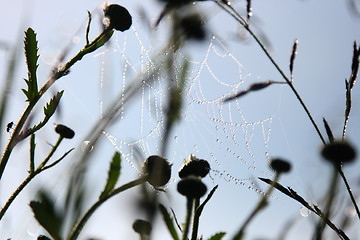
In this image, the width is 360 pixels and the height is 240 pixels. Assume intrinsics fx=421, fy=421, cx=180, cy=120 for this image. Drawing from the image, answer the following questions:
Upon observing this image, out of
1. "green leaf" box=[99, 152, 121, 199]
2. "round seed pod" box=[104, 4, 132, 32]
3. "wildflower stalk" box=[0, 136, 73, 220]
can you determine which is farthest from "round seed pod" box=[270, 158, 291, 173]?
"round seed pod" box=[104, 4, 132, 32]

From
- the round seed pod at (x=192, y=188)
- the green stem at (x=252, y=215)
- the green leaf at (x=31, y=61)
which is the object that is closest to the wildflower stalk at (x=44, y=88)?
the green leaf at (x=31, y=61)

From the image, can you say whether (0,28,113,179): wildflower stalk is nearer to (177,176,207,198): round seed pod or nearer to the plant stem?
(177,176,207,198): round seed pod

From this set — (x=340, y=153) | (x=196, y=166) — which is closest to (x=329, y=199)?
(x=340, y=153)

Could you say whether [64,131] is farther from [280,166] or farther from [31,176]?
[280,166]

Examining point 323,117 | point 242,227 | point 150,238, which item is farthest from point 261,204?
point 323,117

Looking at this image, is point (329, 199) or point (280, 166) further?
point (280, 166)

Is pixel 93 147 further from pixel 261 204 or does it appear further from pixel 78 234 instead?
pixel 261 204

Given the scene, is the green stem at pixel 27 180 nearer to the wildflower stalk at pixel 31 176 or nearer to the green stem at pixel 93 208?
the wildflower stalk at pixel 31 176
